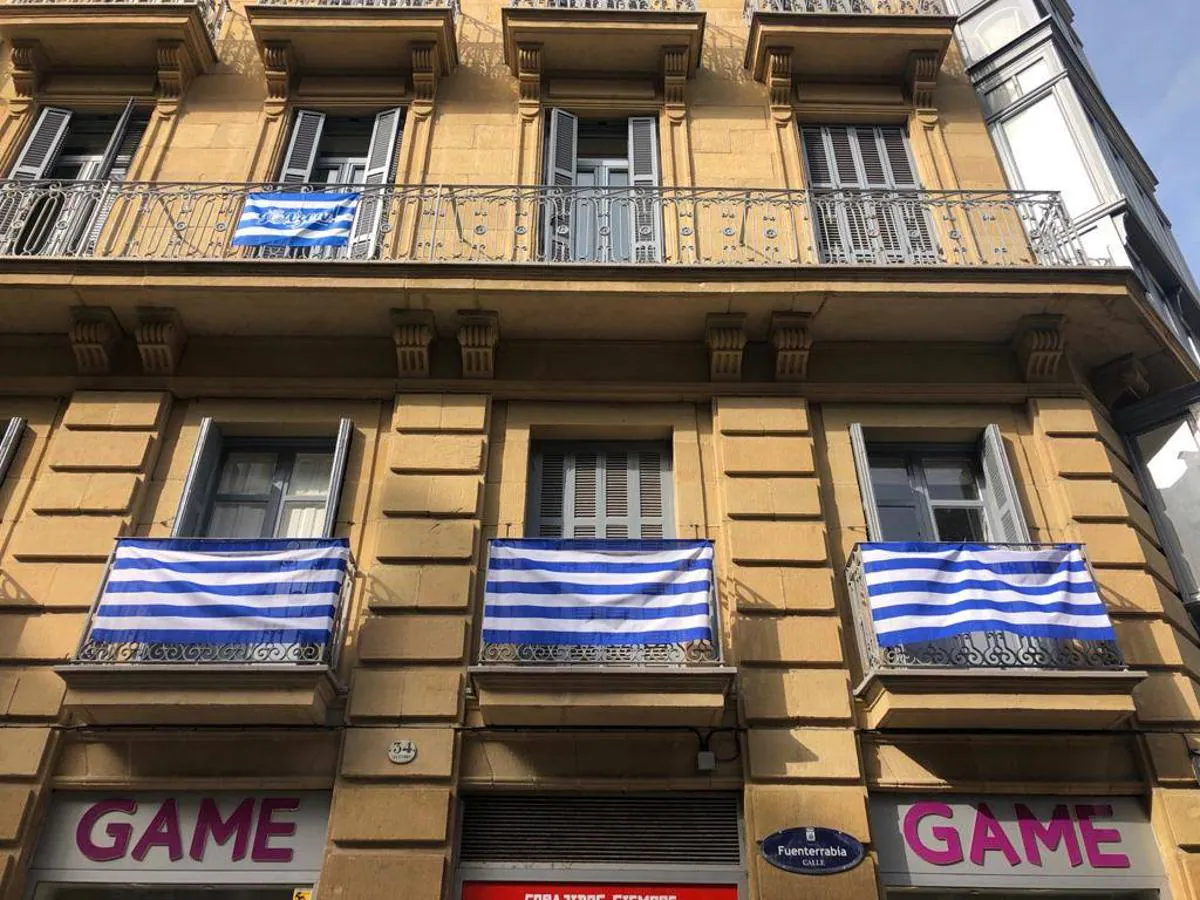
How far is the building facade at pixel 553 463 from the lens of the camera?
786cm

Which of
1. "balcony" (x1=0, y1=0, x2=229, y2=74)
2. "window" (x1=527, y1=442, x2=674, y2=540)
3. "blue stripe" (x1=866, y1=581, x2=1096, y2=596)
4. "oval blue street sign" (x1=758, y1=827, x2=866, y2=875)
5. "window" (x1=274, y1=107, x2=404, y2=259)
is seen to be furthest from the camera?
"balcony" (x1=0, y1=0, x2=229, y2=74)

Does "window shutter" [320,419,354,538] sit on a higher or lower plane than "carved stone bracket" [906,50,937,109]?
lower

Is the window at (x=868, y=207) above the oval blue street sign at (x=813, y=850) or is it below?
above

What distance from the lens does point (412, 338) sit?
33.4 ft

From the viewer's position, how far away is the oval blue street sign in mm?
7516

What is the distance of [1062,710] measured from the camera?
7832mm

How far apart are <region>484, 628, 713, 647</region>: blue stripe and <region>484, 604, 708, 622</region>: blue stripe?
0.50 ft

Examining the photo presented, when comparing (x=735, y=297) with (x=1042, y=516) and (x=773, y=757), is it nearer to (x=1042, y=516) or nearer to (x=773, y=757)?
(x=1042, y=516)

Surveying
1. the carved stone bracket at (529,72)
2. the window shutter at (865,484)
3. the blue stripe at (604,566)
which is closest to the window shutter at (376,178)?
the carved stone bracket at (529,72)

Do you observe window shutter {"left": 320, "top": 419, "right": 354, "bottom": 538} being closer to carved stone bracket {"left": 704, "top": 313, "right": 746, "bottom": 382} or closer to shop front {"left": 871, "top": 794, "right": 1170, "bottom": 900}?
carved stone bracket {"left": 704, "top": 313, "right": 746, "bottom": 382}

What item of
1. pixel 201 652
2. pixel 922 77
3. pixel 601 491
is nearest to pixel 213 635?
pixel 201 652

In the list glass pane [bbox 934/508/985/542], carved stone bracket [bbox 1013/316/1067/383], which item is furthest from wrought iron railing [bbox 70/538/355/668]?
carved stone bracket [bbox 1013/316/1067/383]

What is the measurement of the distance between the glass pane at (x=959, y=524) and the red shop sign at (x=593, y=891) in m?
4.30

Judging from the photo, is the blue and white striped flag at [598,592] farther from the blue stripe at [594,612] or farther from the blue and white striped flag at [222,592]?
the blue and white striped flag at [222,592]
